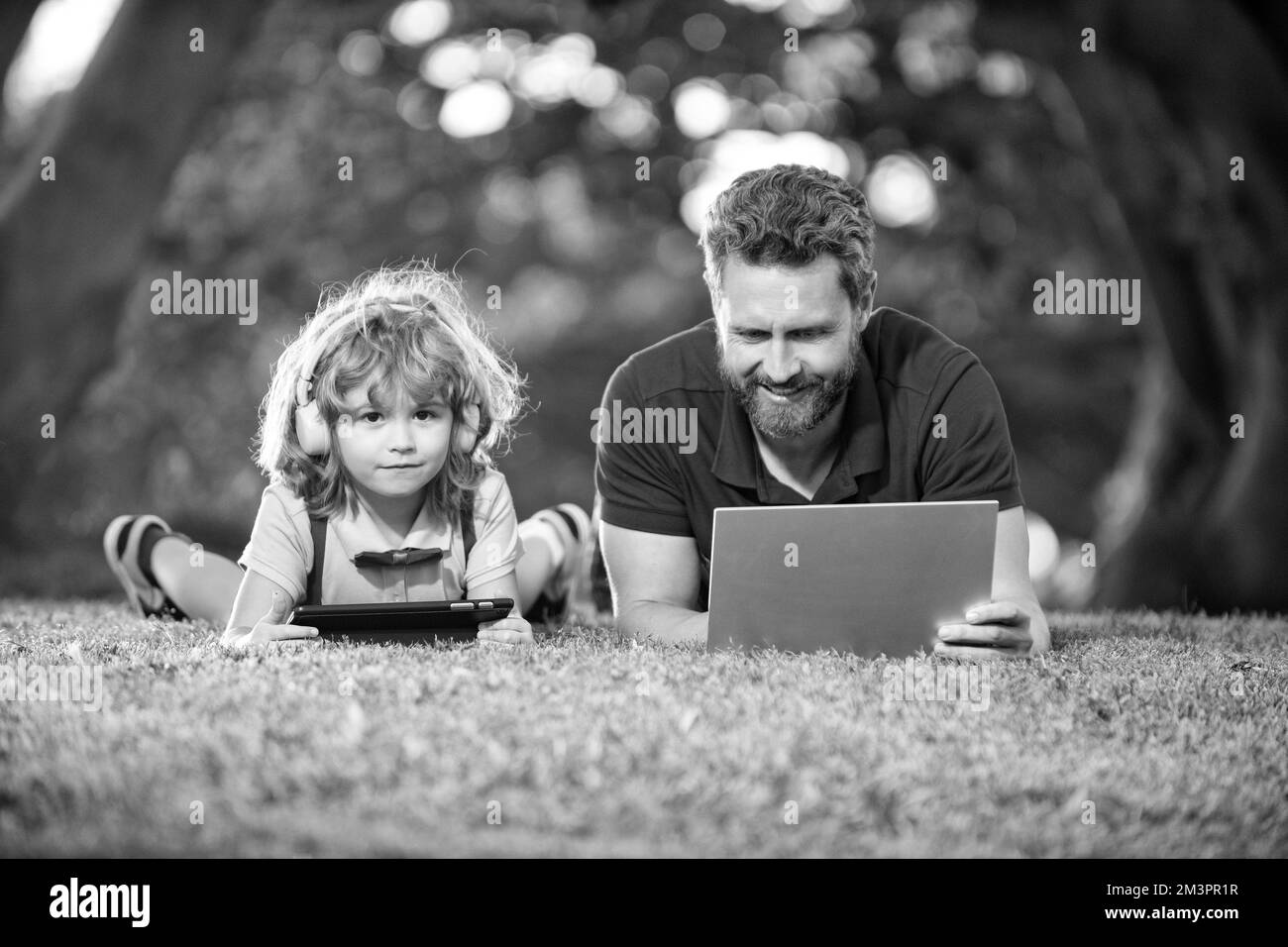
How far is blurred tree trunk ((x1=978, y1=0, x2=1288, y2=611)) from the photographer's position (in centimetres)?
692

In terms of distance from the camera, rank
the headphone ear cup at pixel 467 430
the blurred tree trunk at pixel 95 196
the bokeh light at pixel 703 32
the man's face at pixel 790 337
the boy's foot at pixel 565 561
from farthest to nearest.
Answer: the bokeh light at pixel 703 32 < the blurred tree trunk at pixel 95 196 < the boy's foot at pixel 565 561 < the headphone ear cup at pixel 467 430 < the man's face at pixel 790 337

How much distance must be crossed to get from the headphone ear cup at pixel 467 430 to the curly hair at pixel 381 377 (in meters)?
0.01

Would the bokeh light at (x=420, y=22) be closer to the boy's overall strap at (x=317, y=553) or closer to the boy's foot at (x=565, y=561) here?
the boy's foot at (x=565, y=561)

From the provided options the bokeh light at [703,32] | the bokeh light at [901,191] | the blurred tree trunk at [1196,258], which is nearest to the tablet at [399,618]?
the blurred tree trunk at [1196,258]

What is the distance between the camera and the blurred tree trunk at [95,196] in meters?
6.53

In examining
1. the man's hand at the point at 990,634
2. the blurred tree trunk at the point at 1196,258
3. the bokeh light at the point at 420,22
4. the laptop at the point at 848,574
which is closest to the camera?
the laptop at the point at 848,574

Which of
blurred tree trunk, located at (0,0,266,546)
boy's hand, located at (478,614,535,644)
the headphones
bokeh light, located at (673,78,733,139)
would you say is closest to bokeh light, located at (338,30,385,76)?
bokeh light, located at (673,78,733,139)

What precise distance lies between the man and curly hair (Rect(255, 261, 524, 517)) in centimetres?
40

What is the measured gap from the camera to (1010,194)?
12.1m

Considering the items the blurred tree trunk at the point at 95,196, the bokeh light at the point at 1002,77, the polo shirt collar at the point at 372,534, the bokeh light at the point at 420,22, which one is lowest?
the polo shirt collar at the point at 372,534

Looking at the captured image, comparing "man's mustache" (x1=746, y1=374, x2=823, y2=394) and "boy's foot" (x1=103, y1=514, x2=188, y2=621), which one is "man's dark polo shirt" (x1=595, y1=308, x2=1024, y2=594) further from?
"boy's foot" (x1=103, y1=514, x2=188, y2=621)
